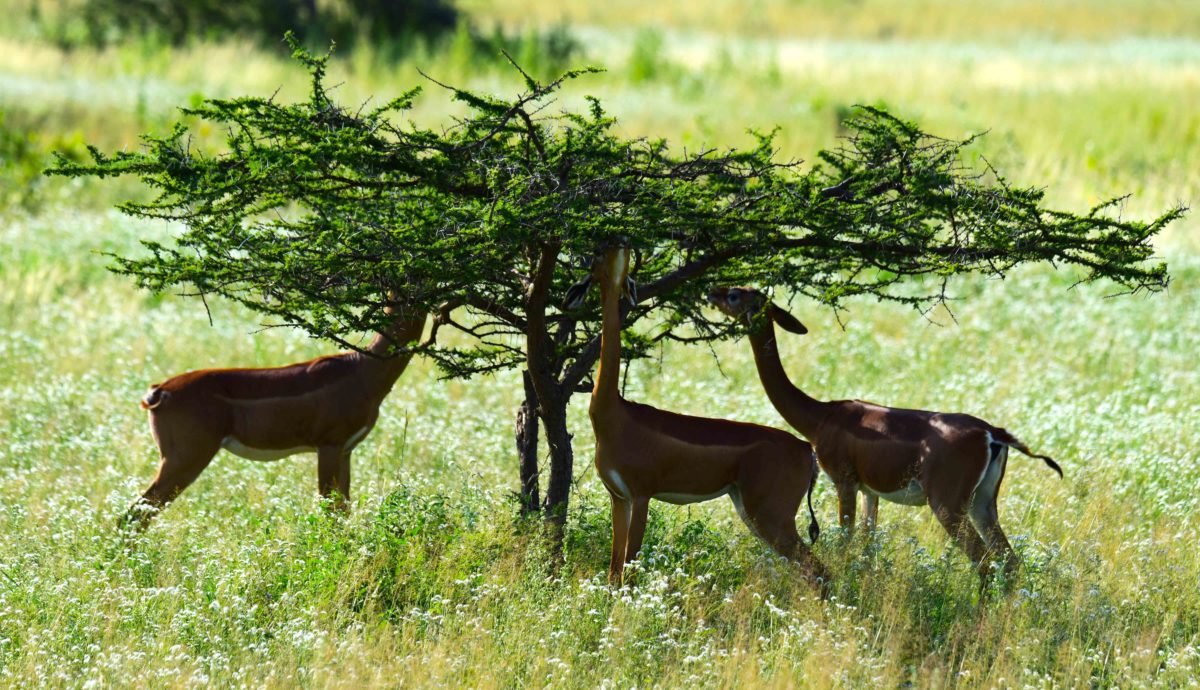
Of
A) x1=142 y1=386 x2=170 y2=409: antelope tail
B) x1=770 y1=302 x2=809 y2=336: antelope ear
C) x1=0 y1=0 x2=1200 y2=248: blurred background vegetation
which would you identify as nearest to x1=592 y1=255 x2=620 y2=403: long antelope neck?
x1=770 y1=302 x2=809 y2=336: antelope ear

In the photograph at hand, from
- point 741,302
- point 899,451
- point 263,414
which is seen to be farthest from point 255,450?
point 899,451

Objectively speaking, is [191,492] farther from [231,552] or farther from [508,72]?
[508,72]

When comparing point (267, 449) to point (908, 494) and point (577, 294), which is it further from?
point (908, 494)

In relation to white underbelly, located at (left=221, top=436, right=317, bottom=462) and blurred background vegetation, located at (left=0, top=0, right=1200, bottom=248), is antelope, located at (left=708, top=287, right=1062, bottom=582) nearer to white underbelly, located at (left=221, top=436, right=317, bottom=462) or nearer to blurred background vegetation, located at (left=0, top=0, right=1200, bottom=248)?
white underbelly, located at (left=221, top=436, right=317, bottom=462)

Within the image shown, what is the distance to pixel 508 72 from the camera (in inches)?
1243

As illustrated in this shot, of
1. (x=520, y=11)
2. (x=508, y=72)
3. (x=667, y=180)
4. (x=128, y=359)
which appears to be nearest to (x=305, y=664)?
(x=667, y=180)

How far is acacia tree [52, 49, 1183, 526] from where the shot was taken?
684 centimetres

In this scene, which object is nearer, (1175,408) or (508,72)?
(1175,408)

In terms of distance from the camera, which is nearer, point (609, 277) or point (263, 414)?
point (609, 277)

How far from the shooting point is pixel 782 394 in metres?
8.57

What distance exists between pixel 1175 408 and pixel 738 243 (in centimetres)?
640

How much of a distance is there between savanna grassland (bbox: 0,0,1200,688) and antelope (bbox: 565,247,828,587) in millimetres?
246

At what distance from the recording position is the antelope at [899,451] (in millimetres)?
7914

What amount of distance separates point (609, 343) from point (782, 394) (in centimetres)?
154
